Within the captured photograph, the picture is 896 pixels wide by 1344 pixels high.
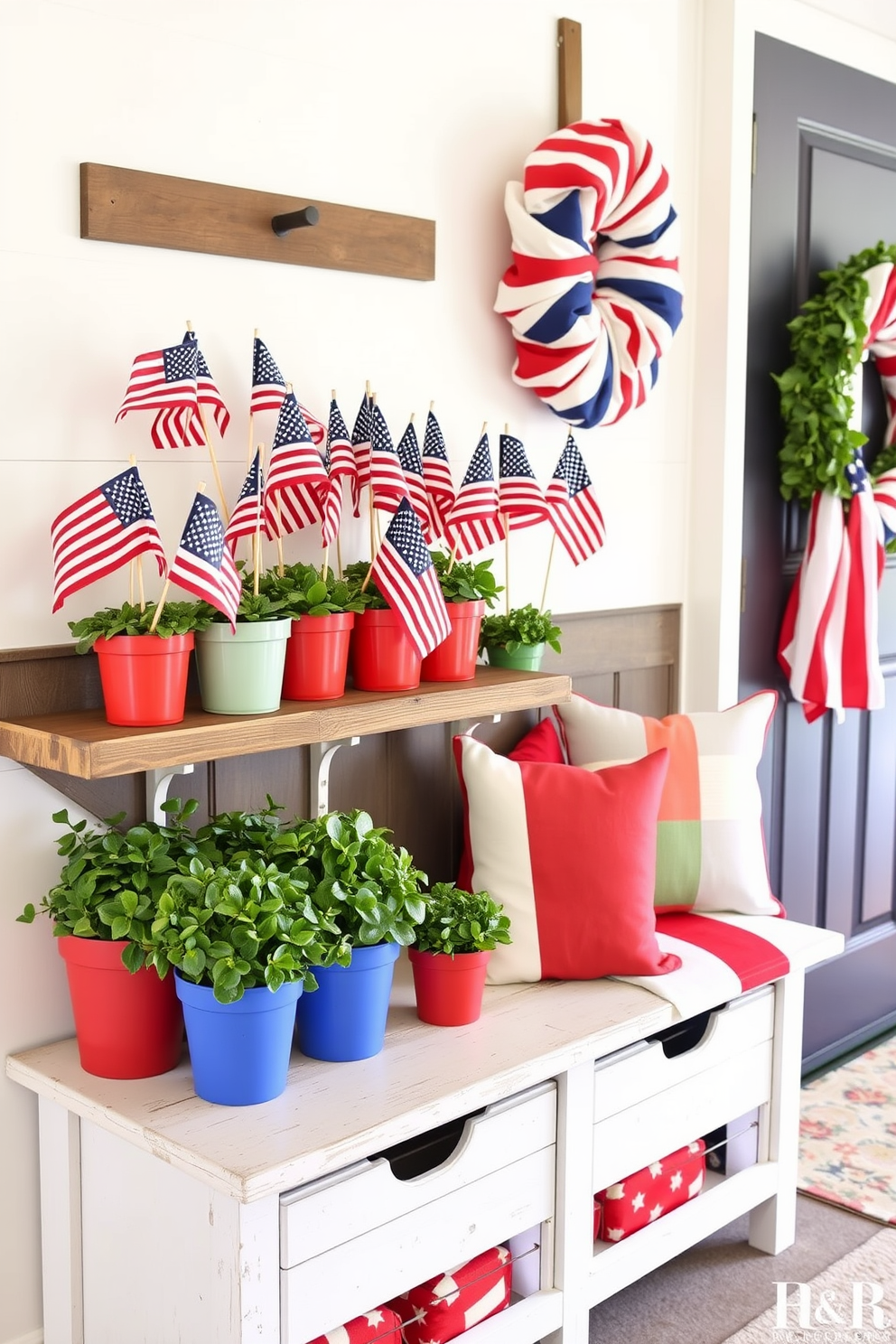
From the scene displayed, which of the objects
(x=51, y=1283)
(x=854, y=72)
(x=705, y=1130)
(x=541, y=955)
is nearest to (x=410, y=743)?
(x=541, y=955)

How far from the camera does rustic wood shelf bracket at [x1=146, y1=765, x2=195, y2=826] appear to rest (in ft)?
5.80

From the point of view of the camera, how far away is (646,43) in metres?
2.44

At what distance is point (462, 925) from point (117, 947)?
1.53ft

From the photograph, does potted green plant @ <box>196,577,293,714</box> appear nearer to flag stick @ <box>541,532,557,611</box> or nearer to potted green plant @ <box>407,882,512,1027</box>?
potted green plant @ <box>407,882,512,1027</box>

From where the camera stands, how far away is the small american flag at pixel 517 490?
7.04 ft

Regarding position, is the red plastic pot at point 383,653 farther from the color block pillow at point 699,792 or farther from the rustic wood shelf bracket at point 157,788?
the color block pillow at point 699,792

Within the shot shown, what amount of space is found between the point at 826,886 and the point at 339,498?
1651mm

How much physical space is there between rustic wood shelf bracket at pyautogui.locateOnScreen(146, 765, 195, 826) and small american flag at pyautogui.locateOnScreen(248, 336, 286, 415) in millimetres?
500

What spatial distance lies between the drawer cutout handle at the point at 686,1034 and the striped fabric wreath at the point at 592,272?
1029 millimetres

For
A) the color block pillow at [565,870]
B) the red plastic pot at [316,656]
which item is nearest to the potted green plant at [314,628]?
the red plastic pot at [316,656]

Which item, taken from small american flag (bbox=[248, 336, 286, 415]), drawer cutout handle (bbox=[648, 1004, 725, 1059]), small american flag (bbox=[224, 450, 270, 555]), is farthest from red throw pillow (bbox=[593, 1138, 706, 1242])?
small american flag (bbox=[248, 336, 286, 415])

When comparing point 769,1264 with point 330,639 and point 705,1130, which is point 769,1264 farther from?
point 330,639

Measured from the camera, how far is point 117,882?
1.62m

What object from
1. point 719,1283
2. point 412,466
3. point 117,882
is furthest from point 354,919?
point 719,1283
